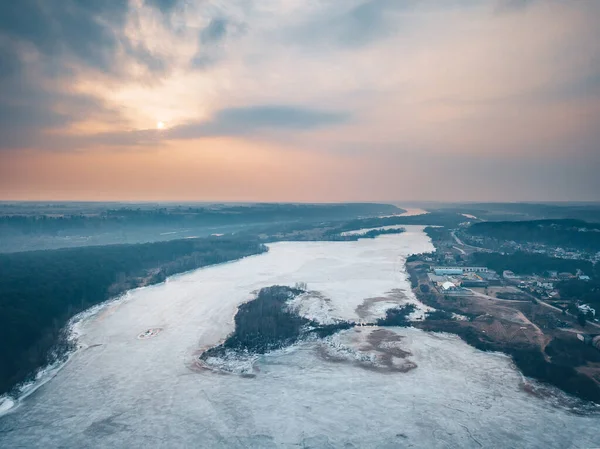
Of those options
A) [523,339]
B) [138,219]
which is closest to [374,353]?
[523,339]

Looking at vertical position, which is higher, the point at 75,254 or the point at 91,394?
the point at 75,254

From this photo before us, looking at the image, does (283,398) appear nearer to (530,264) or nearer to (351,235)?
(530,264)

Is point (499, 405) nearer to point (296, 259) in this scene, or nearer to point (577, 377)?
point (577, 377)

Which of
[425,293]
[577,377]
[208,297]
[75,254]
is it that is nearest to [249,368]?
[208,297]

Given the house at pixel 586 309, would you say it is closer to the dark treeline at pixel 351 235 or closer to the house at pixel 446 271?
the house at pixel 446 271

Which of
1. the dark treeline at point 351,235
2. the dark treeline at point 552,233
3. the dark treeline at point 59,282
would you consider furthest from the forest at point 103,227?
the dark treeline at point 552,233

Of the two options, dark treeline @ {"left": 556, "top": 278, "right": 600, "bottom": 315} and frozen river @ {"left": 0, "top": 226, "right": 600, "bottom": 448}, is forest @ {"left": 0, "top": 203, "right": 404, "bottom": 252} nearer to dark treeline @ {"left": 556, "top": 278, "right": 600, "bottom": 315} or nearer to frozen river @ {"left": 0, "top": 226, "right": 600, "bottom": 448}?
frozen river @ {"left": 0, "top": 226, "right": 600, "bottom": 448}
